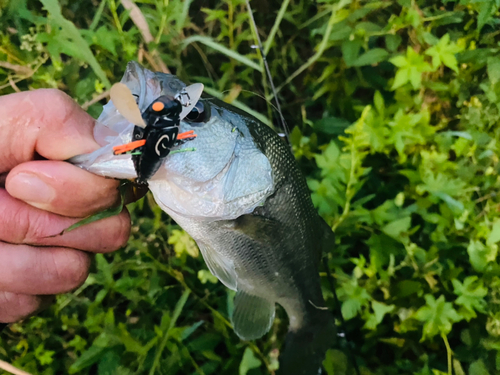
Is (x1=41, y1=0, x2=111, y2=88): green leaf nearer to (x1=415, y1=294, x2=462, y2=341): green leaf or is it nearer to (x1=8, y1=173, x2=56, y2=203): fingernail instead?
(x1=8, y1=173, x2=56, y2=203): fingernail

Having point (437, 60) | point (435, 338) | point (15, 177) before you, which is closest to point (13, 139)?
point (15, 177)

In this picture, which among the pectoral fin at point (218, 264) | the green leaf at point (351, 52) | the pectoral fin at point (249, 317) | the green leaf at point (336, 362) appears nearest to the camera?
the pectoral fin at point (218, 264)

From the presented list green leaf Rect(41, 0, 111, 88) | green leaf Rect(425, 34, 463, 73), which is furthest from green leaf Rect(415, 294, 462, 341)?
green leaf Rect(41, 0, 111, 88)

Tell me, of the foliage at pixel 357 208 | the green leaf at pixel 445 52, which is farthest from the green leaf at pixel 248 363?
the green leaf at pixel 445 52

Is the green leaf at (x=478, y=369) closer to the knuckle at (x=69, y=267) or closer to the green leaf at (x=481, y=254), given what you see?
the green leaf at (x=481, y=254)

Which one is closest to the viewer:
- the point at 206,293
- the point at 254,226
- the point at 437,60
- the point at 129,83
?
the point at 129,83

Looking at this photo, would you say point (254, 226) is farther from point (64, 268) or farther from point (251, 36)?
point (251, 36)
